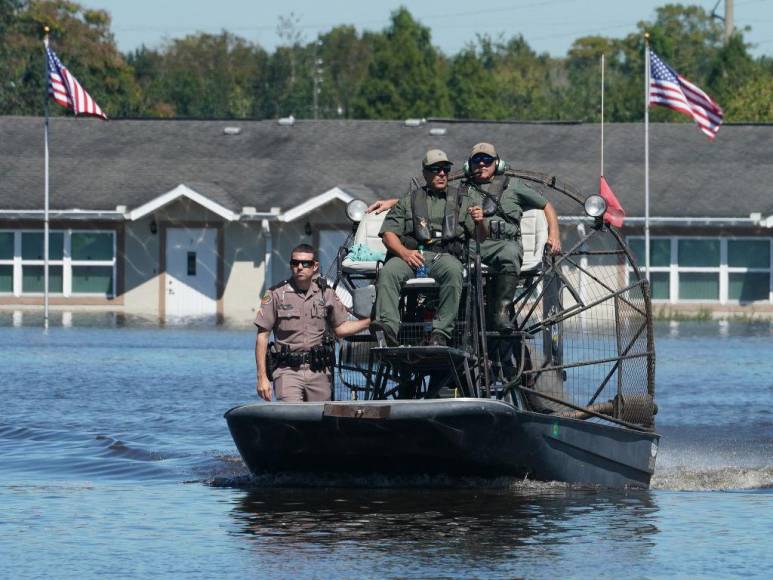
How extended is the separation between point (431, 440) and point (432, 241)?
156cm

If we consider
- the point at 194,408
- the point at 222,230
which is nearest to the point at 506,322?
the point at 194,408

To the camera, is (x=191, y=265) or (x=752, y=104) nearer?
(x=191, y=265)

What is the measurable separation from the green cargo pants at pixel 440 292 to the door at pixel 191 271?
32158mm

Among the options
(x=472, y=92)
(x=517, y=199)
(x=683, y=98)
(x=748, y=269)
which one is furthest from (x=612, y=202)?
(x=472, y=92)

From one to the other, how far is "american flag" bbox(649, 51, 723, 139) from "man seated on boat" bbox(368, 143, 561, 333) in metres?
23.6

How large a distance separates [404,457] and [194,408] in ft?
27.6

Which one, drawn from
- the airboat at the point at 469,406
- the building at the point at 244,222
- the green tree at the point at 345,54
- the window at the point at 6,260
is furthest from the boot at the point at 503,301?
the green tree at the point at 345,54

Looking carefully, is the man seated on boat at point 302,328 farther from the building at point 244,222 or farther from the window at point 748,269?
the window at point 748,269

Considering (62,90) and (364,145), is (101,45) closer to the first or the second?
(364,145)

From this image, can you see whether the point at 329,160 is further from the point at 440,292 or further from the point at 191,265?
the point at 440,292

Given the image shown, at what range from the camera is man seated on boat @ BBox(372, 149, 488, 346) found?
13875 mm

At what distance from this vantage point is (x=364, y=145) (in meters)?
50.8

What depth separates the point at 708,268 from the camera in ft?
149

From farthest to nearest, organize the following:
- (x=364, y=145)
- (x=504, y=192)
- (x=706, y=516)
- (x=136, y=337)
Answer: (x=364, y=145) → (x=136, y=337) → (x=504, y=192) → (x=706, y=516)
